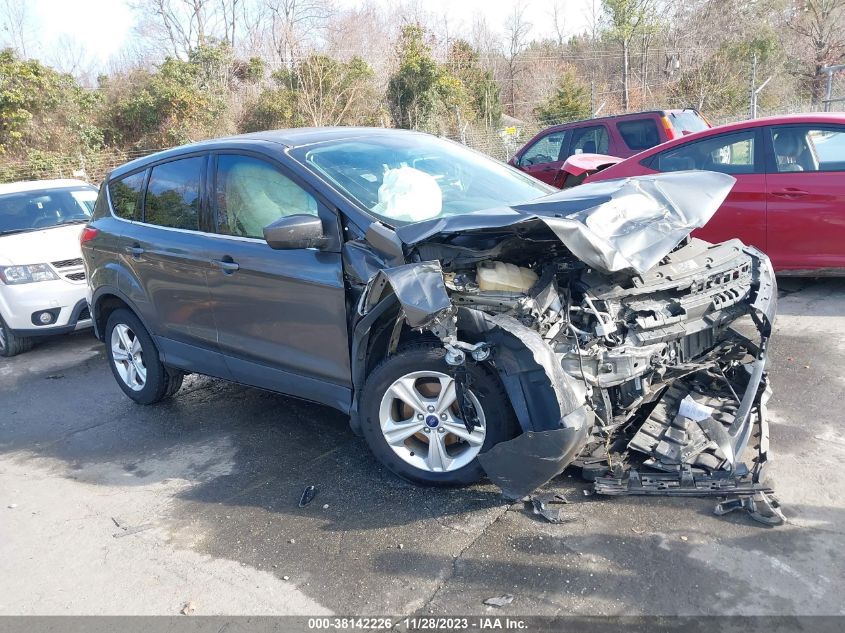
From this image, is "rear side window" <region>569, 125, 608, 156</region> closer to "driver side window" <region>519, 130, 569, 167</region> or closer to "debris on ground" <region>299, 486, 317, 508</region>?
"driver side window" <region>519, 130, 569, 167</region>

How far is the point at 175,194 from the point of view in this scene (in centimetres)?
474

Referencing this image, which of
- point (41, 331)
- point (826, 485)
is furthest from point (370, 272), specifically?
point (41, 331)

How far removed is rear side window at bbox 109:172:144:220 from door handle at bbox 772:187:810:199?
17.3 feet

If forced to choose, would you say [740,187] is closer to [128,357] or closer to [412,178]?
[412,178]

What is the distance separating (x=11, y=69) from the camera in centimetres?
1942

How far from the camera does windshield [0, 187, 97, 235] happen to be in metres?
7.87

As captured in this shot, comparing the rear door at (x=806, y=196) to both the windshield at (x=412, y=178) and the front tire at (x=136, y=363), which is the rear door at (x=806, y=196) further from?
the front tire at (x=136, y=363)

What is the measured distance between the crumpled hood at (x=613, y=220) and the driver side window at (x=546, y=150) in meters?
7.61

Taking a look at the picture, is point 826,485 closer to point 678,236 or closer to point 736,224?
point 678,236

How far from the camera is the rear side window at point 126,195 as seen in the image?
515 cm

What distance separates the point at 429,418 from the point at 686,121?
8571 mm

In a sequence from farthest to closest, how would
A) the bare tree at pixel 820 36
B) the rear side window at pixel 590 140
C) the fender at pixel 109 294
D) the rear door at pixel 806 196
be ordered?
the bare tree at pixel 820 36 < the rear side window at pixel 590 140 < the rear door at pixel 806 196 < the fender at pixel 109 294

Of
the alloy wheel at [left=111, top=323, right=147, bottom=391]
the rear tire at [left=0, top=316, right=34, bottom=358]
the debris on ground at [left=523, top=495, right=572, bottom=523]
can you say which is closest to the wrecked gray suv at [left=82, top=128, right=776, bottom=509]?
the debris on ground at [left=523, top=495, right=572, bottom=523]

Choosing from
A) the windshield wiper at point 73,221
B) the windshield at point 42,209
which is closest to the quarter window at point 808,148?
the windshield at point 42,209
